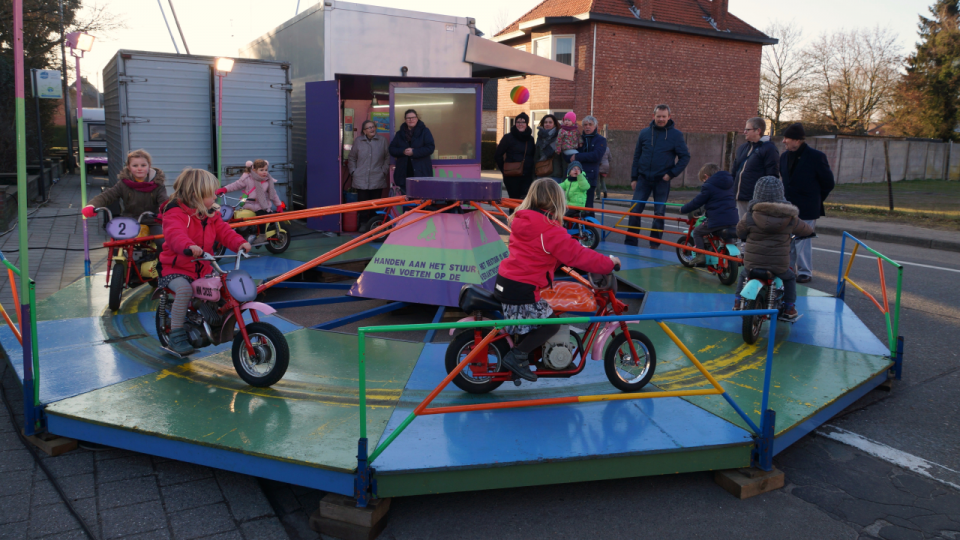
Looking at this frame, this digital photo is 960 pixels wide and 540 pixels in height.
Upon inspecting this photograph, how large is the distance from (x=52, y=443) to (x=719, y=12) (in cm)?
3488

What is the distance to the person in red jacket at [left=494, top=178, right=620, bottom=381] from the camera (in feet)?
14.7

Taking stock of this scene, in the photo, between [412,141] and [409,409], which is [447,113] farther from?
[409,409]

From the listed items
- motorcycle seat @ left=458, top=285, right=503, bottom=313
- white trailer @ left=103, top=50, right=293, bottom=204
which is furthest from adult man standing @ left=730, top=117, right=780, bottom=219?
white trailer @ left=103, top=50, right=293, bottom=204

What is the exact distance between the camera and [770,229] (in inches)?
234

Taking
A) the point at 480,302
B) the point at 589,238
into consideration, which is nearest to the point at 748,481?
the point at 480,302

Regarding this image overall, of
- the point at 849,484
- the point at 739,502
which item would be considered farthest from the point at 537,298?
the point at 849,484

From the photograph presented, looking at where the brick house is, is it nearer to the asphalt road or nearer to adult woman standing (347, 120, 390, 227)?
adult woman standing (347, 120, 390, 227)

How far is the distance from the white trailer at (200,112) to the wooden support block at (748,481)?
10110 millimetres

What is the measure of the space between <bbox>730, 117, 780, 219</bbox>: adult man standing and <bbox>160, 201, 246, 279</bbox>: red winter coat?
6234mm

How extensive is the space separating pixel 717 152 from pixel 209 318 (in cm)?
2531

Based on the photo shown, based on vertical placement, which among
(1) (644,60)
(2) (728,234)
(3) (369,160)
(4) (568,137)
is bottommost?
(2) (728,234)

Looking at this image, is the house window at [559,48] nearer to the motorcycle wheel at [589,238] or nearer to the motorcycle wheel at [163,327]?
the motorcycle wheel at [589,238]

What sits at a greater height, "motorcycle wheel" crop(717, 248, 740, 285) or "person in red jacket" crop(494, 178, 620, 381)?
"person in red jacket" crop(494, 178, 620, 381)

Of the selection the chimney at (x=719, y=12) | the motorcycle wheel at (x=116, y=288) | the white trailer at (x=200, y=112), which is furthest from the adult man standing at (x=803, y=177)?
the chimney at (x=719, y=12)
